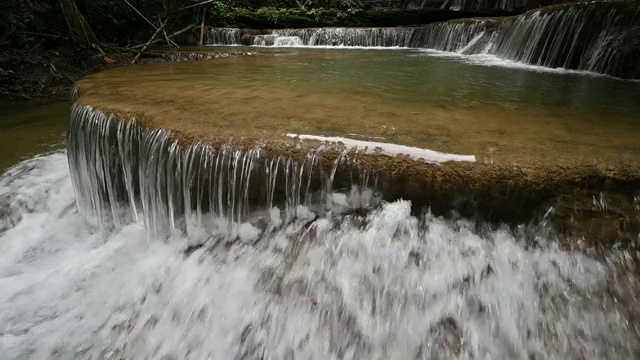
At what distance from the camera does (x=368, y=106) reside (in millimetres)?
3111

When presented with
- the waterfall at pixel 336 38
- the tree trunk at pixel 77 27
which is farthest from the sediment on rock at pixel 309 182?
the waterfall at pixel 336 38

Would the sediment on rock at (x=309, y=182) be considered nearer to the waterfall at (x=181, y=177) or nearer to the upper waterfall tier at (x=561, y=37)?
the waterfall at (x=181, y=177)

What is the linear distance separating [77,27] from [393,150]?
26.3ft

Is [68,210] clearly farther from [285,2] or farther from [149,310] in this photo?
[285,2]

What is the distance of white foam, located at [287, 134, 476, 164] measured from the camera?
84.2 inches

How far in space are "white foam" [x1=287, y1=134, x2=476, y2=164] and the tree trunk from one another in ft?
24.5

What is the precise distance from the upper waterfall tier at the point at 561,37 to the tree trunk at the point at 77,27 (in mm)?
7300

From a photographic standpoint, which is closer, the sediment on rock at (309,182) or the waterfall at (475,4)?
the sediment on rock at (309,182)

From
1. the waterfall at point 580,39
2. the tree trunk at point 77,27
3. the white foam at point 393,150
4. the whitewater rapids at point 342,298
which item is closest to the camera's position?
the whitewater rapids at point 342,298

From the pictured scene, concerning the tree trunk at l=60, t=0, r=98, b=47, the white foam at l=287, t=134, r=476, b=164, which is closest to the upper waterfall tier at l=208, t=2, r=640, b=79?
the white foam at l=287, t=134, r=476, b=164

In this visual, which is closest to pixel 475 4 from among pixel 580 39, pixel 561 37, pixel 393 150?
pixel 561 37

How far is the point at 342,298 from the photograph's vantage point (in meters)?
2.13

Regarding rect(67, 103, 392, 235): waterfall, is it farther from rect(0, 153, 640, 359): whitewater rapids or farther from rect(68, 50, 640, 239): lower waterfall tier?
rect(0, 153, 640, 359): whitewater rapids

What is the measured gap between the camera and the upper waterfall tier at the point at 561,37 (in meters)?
5.07
